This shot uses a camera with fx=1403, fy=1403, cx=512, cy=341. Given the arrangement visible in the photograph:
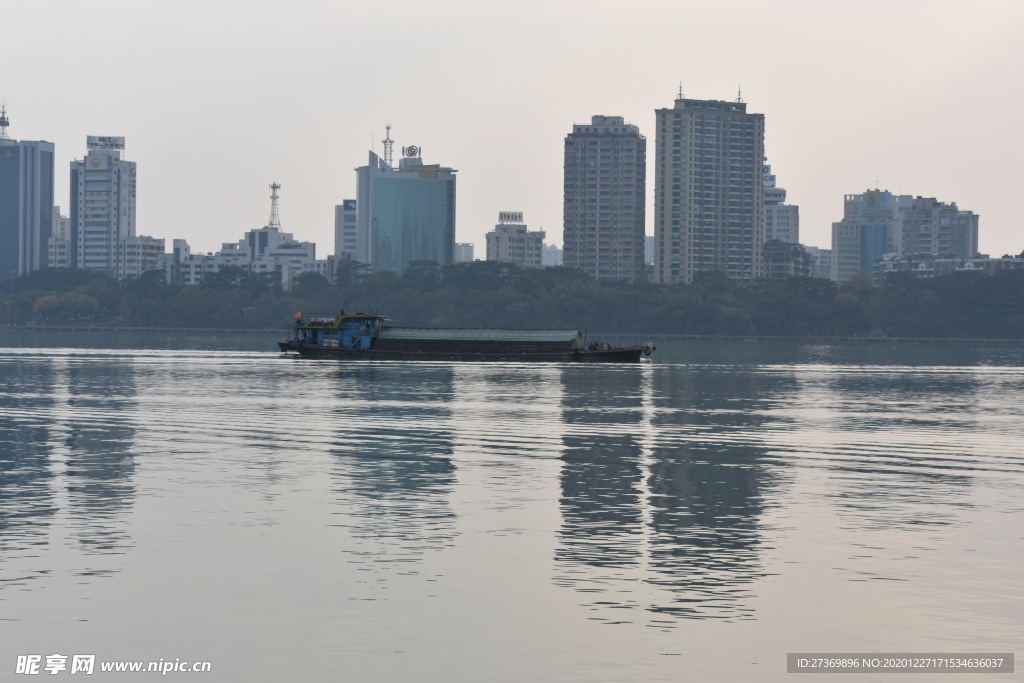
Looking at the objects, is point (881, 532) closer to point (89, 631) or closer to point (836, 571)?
point (836, 571)

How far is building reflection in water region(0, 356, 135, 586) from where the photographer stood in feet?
110

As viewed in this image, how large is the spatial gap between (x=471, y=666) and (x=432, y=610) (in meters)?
3.73

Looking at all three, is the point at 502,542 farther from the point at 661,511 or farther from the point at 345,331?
the point at 345,331

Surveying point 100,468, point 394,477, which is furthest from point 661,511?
point 100,468

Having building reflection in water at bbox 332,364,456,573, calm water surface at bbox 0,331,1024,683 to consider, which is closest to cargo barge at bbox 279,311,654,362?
building reflection in water at bbox 332,364,456,573

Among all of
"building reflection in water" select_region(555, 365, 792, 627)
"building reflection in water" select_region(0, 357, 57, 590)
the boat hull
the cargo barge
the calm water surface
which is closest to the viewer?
the calm water surface

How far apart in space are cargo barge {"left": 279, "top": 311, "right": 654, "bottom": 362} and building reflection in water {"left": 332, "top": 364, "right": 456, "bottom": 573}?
81.7m

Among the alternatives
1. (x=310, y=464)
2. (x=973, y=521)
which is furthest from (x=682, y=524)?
(x=310, y=464)

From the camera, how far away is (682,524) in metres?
37.8

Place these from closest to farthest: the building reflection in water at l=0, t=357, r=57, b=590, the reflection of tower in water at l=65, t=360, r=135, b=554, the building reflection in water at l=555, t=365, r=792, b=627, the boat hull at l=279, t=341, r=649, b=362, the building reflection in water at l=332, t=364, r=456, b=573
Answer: the building reflection in water at l=555, t=365, r=792, b=627 → the building reflection in water at l=0, t=357, r=57, b=590 → the building reflection in water at l=332, t=364, r=456, b=573 → the reflection of tower in water at l=65, t=360, r=135, b=554 → the boat hull at l=279, t=341, r=649, b=362

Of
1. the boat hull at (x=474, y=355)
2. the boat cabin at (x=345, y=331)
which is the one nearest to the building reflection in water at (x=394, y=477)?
the boat hull at (x=474, y=355)

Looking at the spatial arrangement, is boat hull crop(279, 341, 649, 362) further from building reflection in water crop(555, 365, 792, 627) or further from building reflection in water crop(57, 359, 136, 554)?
building reflection in water crop(555, 365, 792, 627)

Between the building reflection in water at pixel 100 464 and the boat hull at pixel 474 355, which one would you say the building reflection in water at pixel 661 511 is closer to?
the building reflection in water at pixel 100 464

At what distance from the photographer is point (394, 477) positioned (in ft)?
158
